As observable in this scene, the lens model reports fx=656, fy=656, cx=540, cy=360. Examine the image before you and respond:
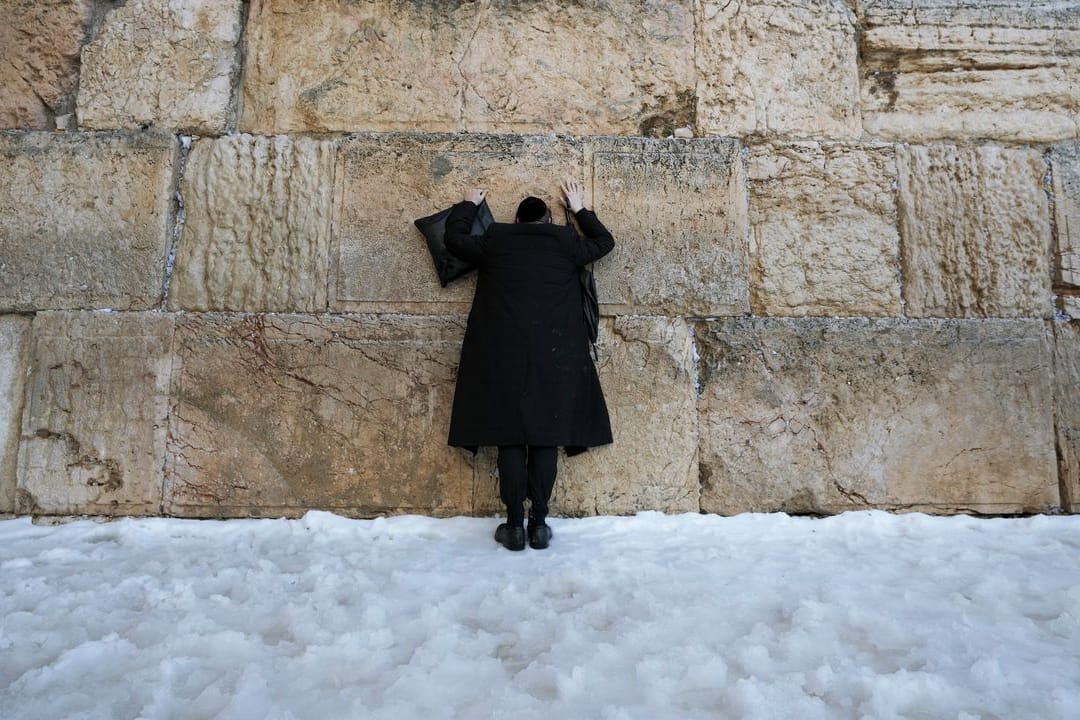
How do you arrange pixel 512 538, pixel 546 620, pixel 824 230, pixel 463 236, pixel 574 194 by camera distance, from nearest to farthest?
pixel 546 620, pixel 512 538, pixel 463 236, pixel 574 194, pixel 824 230

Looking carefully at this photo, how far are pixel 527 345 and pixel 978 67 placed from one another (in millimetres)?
3140

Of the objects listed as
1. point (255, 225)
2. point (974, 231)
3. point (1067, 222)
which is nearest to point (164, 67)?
point (255, 225)

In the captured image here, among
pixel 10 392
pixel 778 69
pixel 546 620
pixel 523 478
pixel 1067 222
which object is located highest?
pixel 778 69

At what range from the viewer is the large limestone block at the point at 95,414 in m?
3.36

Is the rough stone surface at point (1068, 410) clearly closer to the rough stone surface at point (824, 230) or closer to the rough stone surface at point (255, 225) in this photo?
the rough stone surface at point (824, 230)

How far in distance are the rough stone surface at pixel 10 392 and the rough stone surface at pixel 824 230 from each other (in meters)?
3.92

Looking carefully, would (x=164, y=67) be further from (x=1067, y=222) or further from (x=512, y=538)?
(x=1067, y=222)

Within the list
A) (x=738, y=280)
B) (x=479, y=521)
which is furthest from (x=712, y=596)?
(x=738, y=280)

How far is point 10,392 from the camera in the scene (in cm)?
344

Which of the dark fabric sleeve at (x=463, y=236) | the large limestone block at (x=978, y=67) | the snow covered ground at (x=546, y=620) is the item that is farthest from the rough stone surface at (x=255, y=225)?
the large limestone block at (x=978, y=67)

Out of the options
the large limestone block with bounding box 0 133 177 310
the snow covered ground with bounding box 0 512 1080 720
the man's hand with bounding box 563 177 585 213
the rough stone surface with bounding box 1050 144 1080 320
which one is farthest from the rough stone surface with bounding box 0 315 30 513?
the rough stone surface with bounding box 1050 144 1080 320

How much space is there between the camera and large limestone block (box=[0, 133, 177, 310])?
3500mm

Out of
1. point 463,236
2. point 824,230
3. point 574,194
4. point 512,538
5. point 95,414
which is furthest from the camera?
point 824,230

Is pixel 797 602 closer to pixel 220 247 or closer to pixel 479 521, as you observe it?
pixel 479 521
